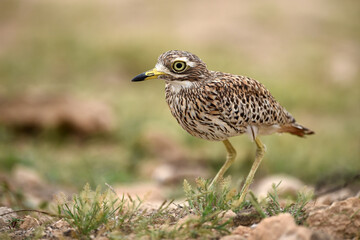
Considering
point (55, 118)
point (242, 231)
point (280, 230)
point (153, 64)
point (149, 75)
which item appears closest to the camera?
point (280, 230)

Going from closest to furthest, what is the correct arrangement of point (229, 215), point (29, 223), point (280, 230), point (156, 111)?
point (280, 230) < point (229, 215) < point (29, 223) < point (156, 111)

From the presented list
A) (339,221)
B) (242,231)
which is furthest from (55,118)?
(339,221)

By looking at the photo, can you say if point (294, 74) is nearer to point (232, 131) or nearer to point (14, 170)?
point (14, 170)

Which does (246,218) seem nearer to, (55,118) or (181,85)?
(181,85)

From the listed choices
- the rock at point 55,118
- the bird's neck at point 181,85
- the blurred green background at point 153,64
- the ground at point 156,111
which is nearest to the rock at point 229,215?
the ground at point 156,111

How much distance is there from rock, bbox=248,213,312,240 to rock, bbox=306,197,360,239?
1.07ft

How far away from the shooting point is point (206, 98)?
11.8 feet

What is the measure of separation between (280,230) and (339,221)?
0.49 m

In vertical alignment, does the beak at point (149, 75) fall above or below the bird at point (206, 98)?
above

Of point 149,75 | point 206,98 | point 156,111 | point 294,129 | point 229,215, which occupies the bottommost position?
point 156,111

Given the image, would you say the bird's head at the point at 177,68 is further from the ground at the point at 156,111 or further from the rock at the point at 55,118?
the rock at the point at 55,118

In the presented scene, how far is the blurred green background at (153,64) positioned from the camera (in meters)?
7.51

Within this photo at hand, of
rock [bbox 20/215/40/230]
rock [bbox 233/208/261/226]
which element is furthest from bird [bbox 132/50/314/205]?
rock [bbox 20/215/40/230]

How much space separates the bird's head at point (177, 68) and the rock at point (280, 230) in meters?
1.31
